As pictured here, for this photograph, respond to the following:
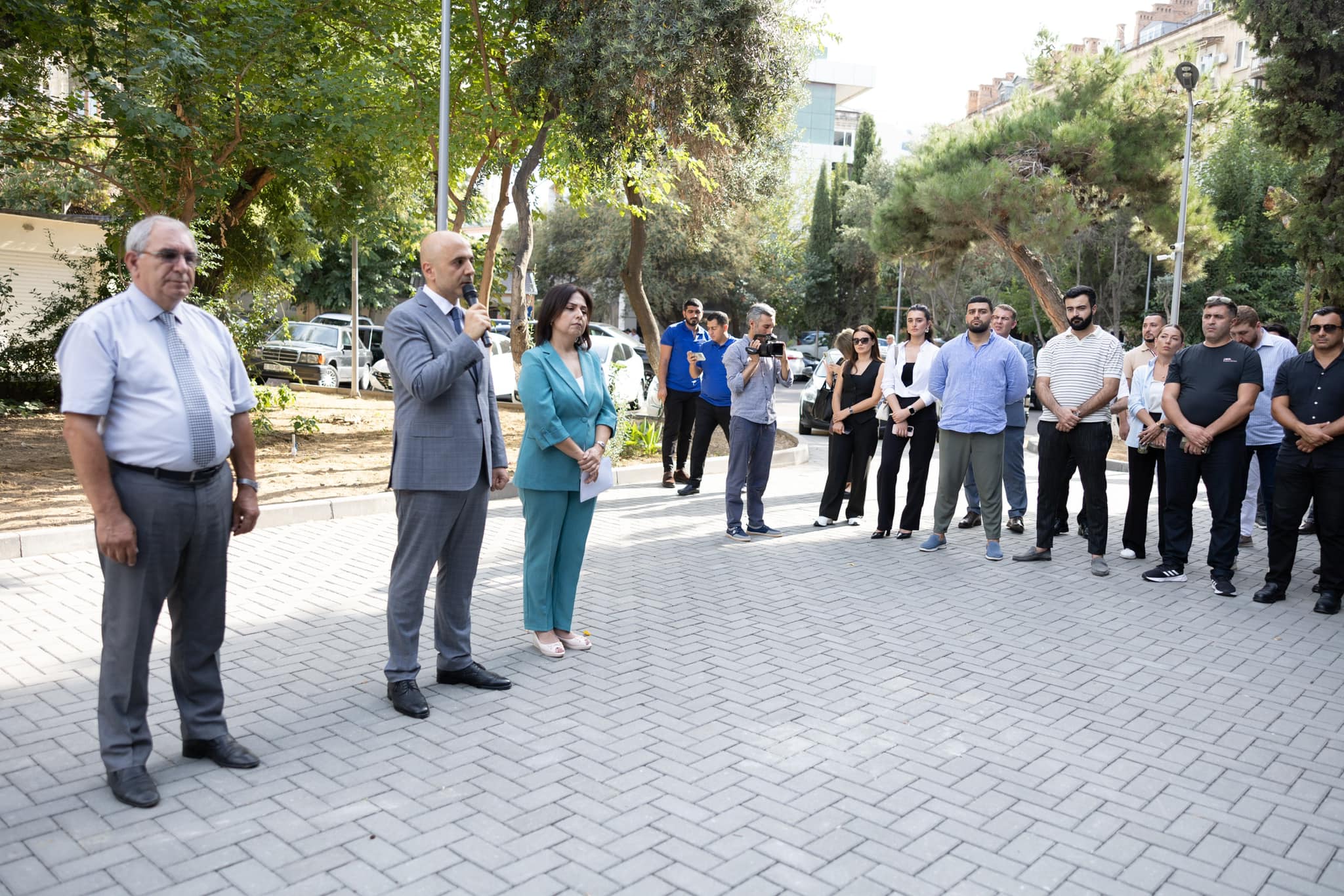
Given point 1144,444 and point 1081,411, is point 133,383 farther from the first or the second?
point 1144,444

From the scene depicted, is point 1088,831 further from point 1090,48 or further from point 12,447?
point 1090,48

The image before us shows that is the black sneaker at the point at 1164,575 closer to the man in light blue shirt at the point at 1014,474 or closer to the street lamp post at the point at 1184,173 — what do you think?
the man in light blue shirt at the point at 1014,474

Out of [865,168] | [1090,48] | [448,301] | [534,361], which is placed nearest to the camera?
[448,301]

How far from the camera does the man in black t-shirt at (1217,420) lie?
25.0ft

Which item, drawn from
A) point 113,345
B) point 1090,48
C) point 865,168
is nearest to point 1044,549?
point 113,345

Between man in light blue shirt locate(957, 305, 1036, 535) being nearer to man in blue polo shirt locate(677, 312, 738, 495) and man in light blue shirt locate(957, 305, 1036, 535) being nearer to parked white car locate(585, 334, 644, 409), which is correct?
man in blue polo shirt locate(677, 312, 738, 495)

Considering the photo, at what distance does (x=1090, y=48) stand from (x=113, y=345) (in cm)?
7517

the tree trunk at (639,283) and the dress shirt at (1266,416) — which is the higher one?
the tree trunk at (639,283)

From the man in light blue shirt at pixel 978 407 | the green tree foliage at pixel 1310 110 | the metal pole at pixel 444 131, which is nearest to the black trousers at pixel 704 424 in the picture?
the man in light blue shirt at pixel 978 407

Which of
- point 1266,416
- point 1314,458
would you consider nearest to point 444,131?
point 1266,416

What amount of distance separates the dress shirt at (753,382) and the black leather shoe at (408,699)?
4983 mm

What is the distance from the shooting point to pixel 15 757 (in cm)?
419

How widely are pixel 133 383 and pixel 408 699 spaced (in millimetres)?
1840

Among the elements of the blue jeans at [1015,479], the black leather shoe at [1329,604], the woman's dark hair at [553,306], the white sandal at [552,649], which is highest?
the woman's dark hair at [553,306]
